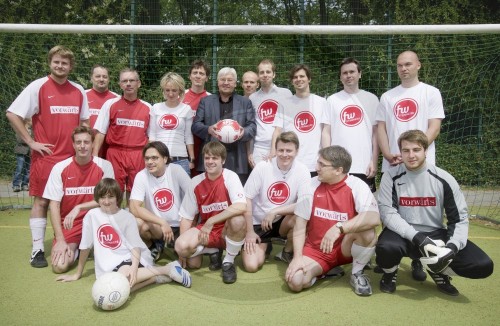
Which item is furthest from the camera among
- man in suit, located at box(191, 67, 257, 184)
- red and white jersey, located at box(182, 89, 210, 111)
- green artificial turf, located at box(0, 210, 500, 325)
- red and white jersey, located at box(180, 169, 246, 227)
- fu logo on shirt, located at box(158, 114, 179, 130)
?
red and white jersey, located at box(182, 89, 210, 111)

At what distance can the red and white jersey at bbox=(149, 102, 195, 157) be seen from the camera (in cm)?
404

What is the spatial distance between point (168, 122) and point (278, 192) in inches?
46.9

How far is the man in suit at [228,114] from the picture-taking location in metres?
3.91

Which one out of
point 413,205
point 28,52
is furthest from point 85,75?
point 413,205

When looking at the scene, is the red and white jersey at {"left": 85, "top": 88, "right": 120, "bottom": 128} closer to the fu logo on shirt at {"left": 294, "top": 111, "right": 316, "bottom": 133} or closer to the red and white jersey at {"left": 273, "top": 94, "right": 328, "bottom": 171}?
the red and white jersey at {"left": 273, "top": 94, "right": 328, "bottom": 171}

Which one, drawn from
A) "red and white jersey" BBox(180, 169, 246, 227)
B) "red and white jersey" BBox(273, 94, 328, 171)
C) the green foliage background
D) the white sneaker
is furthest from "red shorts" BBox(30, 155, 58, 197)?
the green foliage background

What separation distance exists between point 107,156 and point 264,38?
360 cm

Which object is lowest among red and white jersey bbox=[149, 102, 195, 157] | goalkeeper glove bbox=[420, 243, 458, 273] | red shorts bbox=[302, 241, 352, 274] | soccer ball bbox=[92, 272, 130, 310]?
soccer ball bbox=[92, 272, 130, 310]

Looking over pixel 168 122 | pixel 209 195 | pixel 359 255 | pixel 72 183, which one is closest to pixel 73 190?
pixel 72 183

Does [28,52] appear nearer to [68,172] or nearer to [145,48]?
[145,48]

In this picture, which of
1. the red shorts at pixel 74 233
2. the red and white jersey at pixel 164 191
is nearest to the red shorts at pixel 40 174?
the red shorts at pixel 74 233

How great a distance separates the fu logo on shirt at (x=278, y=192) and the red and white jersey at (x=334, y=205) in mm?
334

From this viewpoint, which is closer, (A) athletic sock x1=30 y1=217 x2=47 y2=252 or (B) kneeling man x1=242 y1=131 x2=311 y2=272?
(B) kneeling man x1=242 y1=131 x2=311 y2=272

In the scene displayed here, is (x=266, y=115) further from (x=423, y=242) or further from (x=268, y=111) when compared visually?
(x=423, y=242)
